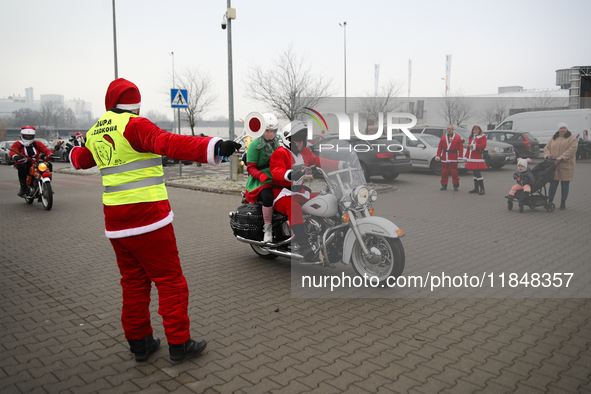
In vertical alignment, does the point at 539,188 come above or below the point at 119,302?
above

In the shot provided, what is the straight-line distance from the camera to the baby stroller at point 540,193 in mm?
9930

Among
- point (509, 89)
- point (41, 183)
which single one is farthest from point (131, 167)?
point (509, 89)

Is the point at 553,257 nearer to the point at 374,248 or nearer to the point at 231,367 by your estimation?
the point at 374,248

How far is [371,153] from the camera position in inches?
316

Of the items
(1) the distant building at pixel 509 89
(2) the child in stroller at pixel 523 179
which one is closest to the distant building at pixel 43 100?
(1) the distant building at pixel 509 89

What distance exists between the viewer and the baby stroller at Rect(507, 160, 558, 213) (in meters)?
9.93

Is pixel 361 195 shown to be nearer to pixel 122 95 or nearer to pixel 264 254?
pixel 264 254

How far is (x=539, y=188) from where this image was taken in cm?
1001

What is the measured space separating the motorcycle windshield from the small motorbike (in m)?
8.20

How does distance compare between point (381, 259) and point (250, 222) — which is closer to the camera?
point (381, 259)

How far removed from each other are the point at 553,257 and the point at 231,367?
190 inches

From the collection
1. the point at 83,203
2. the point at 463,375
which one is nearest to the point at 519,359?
the point at 463,375

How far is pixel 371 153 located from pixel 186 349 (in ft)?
17.6

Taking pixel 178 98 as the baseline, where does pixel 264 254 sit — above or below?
below
